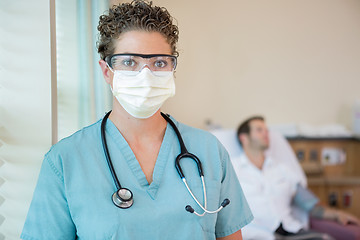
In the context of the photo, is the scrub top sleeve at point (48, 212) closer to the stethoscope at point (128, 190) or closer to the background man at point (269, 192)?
the stethoscope at point (128, 190)

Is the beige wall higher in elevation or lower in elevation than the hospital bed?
higher

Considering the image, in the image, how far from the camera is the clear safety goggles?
999mm

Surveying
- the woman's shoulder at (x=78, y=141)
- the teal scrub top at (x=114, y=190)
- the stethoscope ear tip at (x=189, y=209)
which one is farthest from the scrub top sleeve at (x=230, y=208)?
the woman's shoulder at (x=78, y=141)

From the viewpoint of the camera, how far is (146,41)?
3.26 ft

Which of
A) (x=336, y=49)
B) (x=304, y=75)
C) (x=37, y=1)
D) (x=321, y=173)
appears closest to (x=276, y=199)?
(x=321, y=173)

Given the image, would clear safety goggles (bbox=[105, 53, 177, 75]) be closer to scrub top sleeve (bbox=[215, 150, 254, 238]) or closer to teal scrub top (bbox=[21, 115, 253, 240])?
teal scrub top (bbox=[21, 115, 253, 240])

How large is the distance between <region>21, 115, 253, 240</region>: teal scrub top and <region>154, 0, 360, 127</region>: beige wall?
77.4 inches

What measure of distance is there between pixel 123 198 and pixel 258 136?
5.91 ft

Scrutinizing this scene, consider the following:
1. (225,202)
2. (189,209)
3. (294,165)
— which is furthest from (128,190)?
(294,165)

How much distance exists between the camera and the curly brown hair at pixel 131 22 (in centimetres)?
99

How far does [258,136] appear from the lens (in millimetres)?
2621

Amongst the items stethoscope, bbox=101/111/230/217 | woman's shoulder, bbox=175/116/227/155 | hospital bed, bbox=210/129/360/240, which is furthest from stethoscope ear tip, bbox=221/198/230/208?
hospital bed, bbox=210/129/360/240

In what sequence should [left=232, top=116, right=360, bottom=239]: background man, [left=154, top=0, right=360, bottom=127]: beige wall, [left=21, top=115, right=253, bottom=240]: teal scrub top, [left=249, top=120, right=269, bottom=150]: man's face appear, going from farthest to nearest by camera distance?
[left=154, top=0, right=360, bottom=127]: beige wall < [left=249, top=120, right=269, bottom=150]: man's face < [left=232, top=116, right=360, bottom=239]: background man < [left=21, top=115, right=253, bottom=240]: teal scrub top

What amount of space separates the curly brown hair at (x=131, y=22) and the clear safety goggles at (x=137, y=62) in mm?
30
